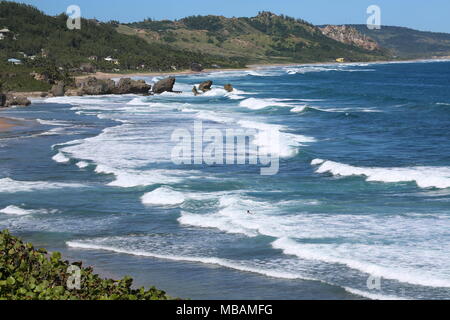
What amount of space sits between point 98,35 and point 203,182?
158 m

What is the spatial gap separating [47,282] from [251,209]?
1143 cm

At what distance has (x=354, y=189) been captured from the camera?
27.6 meters

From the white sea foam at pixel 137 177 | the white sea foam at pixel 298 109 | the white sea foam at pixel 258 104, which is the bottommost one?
the white sea foam at pixel 137 177

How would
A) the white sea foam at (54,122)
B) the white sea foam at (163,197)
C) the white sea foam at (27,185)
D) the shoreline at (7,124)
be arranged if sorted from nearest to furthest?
1. the white sea foam at (163,197)
2. the white sea foam at (27,185)
3. the shoreline at (7,124)
4. the white sea foam at (54,122)

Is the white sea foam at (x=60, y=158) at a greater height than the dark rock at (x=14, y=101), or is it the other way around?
the dark rock at (x=14, y=101)

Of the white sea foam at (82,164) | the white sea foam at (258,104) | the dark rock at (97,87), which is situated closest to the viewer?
the white sea foam at (82,164)

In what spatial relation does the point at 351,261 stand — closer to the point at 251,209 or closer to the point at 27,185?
the point at 251,209

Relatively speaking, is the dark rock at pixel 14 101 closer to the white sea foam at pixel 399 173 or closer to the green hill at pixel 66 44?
the white sea foam at pixel 399 173

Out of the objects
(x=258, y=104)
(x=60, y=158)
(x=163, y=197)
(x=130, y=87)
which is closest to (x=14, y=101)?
(x=130, y=87)

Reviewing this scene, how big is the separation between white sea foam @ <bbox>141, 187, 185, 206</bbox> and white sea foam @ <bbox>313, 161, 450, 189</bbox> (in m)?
8.09

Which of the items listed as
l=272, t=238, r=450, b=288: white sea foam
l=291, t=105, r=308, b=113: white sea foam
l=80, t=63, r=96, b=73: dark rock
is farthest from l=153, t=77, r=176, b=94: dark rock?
l=272, t=238, r=450, b=288: white sea foam

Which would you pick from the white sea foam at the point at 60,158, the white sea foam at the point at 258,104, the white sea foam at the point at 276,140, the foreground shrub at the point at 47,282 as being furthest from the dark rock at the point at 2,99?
the foreground shrub at the point at 47,282

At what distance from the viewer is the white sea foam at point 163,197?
83.7 feet

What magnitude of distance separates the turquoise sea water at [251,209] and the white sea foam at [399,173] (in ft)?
0.25
